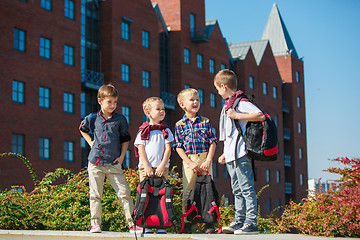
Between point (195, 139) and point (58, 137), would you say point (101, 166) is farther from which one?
point (58, 137)

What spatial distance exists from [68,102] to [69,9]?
5350mm

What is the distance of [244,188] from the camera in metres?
7.26

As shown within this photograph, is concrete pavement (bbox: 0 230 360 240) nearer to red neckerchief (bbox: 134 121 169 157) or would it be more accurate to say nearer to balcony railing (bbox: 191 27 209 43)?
red neckerchief (bbox: 134 121 169 157)

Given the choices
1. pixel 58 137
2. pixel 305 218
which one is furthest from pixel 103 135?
pixel 58 137

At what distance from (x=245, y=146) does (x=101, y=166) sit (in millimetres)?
2133

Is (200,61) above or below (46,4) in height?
below

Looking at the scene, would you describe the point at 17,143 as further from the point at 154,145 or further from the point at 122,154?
the point at 154,145

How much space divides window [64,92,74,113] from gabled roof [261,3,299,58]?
1369 inches

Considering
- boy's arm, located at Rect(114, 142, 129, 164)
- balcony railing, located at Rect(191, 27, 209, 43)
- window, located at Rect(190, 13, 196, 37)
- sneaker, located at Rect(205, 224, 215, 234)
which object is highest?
window, located at Rect(190, 13, 196, 37)

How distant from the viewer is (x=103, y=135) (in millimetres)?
8008

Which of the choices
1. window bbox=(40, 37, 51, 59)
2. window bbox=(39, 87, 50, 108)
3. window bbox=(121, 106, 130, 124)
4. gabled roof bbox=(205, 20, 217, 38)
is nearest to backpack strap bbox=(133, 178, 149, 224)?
window bbox=(39, 87, 50, 108)

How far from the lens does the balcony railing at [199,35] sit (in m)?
42.2

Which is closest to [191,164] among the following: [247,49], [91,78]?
[91,78]

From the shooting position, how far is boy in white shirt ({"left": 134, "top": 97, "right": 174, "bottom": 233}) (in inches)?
313
